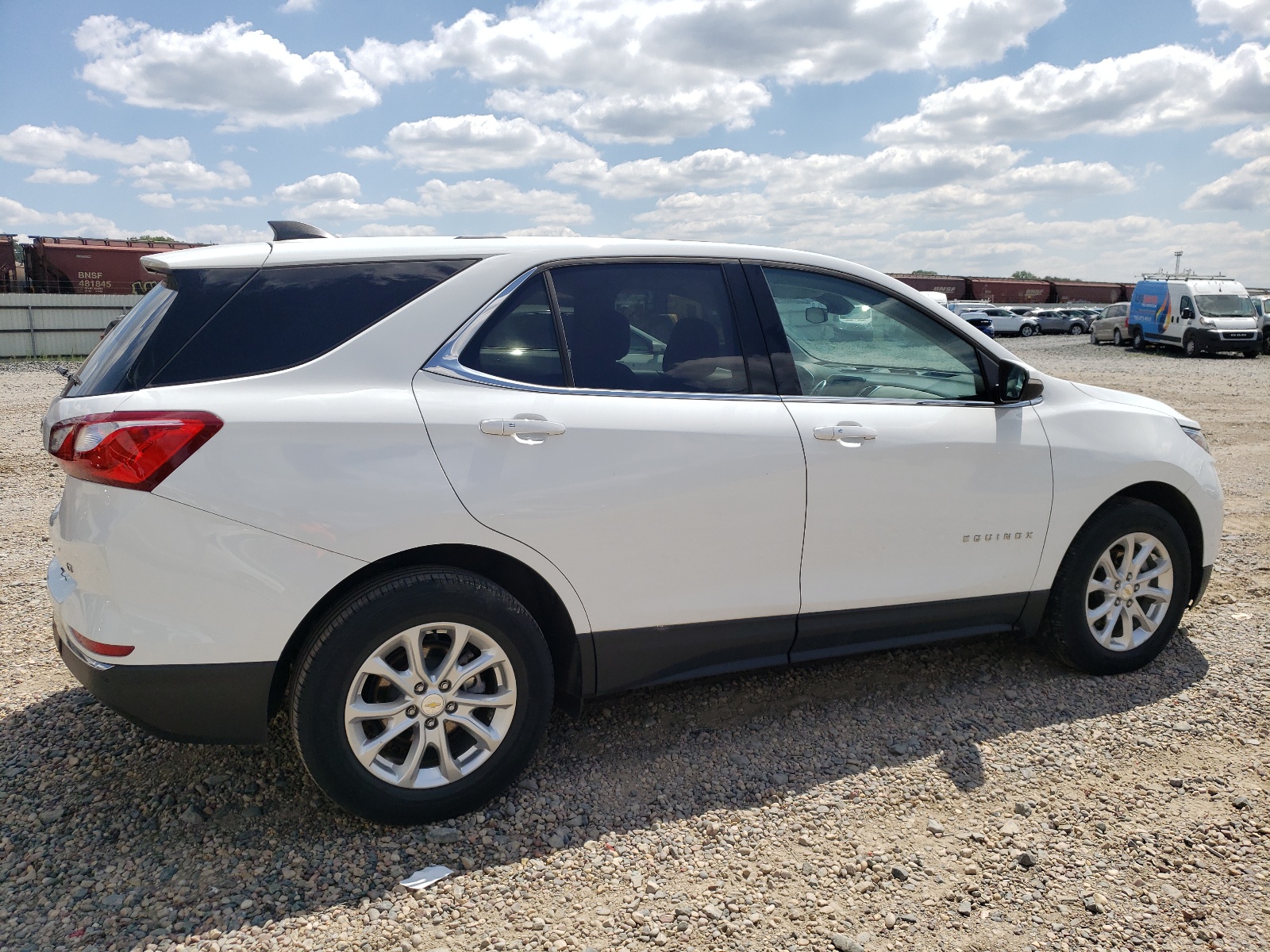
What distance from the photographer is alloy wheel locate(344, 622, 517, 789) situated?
278 cm

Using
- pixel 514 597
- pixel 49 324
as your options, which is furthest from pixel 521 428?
pixel 49 324

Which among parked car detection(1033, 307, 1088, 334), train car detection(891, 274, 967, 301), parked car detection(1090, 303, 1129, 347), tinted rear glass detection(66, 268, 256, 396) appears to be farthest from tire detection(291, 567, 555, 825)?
train car detection(891, 274, 967, 301)

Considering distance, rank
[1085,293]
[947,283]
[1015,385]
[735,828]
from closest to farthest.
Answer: [735,828]
[1015,385]
[947,283]
[1085,293]

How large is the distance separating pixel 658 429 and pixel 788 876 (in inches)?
54.4

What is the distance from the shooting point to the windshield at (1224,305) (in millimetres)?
28734

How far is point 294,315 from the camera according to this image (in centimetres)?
281

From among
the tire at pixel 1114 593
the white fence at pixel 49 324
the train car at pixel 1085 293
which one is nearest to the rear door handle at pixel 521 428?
the tire at pixel 1114 593

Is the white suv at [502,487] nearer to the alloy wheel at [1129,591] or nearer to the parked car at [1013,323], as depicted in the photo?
the alloy wheel at [1129,591]

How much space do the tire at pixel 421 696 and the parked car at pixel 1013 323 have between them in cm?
4388

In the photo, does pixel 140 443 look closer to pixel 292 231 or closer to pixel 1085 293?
pixel 292 231

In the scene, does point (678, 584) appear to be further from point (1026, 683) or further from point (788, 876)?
point (1026, 683)

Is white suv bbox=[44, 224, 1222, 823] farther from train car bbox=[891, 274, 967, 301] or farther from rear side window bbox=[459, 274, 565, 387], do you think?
train car bbox=[891, 274, 967, 301]

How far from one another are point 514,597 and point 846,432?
50.2 inches

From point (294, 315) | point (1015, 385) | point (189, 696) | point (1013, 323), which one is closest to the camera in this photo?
point (189, 696)
